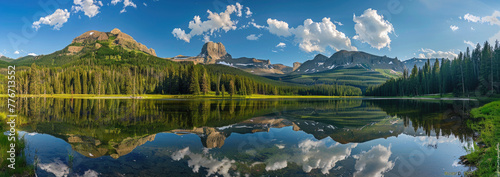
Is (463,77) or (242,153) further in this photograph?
(463,77)

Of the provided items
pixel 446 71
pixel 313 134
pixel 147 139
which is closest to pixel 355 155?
pixel 313 134

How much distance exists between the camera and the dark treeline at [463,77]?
7738 centimetres

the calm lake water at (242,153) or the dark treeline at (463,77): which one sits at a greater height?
the dark treeline at (463,77)

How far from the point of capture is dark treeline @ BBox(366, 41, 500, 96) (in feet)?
254

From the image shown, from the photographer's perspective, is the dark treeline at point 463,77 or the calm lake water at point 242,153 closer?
the calm lake water at point 242,153

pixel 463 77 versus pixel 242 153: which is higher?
Answer: pixel 463 77

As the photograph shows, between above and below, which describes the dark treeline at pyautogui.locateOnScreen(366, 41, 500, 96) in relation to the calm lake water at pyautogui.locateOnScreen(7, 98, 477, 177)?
above

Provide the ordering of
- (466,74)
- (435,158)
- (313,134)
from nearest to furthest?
(435,158)
(313,134)
(466,74)

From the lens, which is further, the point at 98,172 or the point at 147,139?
the point at 147,139

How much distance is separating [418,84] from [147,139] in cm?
14805

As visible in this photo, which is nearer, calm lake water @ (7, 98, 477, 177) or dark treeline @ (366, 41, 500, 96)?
calm lake water @ (7, 98, 477, 177)

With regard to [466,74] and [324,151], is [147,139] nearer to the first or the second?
[324,151]

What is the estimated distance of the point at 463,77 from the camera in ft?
304

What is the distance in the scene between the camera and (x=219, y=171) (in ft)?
30.9
